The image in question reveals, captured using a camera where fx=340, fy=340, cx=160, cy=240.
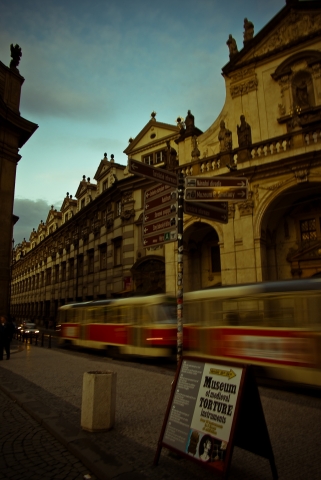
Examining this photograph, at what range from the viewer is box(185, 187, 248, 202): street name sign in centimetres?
705

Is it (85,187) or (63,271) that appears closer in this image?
(85,187)

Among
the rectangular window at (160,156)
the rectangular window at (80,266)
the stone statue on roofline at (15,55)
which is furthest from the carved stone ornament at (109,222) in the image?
the stone statue on roofline at (15,55)

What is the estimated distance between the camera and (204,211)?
7328 mm

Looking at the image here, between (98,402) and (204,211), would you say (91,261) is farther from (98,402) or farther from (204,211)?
(98,402)

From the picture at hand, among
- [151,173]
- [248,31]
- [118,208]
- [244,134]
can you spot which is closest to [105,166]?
[118,208]

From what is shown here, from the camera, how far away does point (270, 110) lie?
2027 centimetres

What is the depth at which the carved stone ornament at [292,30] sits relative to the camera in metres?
19.4

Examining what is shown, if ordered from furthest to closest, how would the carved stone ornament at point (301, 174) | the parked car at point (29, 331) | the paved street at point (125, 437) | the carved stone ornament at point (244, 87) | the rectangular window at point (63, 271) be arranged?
the rectangular window at point (63, 271) → the parked car at point (29, 331) → the carved stone ornament at point (244, 87) → the carved stone ornament at point (301, 174) → the paved street at point (125, 437)

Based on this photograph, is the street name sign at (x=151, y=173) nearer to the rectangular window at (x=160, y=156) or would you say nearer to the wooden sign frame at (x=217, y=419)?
the wooden sign frame at (x=217, y=419)

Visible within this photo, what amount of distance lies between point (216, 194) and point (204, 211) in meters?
0.46

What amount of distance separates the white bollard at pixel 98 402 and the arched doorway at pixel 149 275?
18.6 m

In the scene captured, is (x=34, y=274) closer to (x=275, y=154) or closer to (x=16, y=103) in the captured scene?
(x=16, y=103)

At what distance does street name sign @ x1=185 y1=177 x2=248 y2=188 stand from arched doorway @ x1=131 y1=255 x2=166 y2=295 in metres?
17.8

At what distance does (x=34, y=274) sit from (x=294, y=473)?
6069cm
